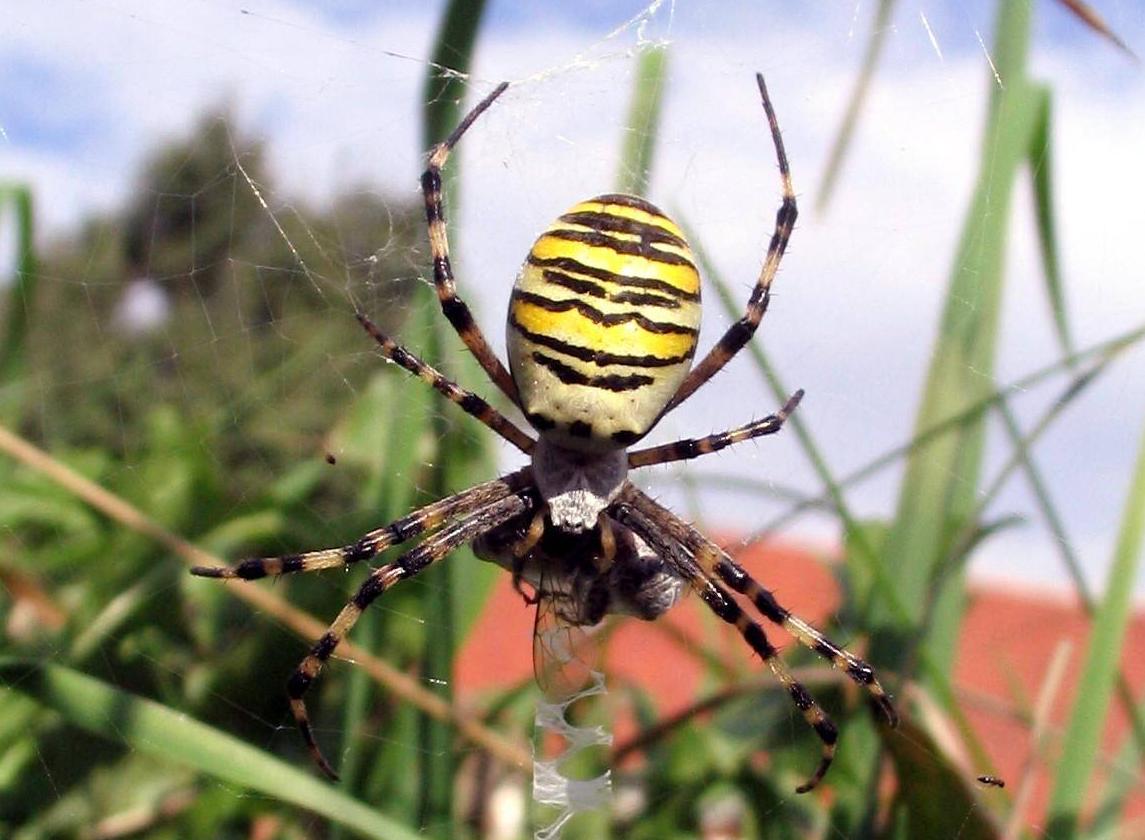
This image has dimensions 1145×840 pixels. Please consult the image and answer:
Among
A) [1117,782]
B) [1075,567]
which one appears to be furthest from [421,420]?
[1117,782]

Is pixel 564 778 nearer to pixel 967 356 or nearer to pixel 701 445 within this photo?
pixel 701 445

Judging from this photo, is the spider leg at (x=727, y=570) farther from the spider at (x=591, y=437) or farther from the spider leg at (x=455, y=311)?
the spider leg at (x=455, y=311)

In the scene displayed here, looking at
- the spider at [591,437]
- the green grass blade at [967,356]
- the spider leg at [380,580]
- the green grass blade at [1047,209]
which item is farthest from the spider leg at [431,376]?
the green grass blade at [1047,209]

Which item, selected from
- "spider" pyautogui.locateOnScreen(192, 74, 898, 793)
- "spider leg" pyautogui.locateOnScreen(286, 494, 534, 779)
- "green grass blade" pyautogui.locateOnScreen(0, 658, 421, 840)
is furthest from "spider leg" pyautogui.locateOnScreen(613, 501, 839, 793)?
"green grass blade" pyautogui.locateOnScreen(0, 658, 421, 840)

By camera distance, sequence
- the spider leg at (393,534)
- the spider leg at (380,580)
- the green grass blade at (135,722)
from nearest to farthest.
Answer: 1. the green grass blade at (135,722)
2. the spider leg at (380,580)
3. the spider leg at (393,534)

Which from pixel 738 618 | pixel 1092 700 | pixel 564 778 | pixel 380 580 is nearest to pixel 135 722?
pixel 380 580

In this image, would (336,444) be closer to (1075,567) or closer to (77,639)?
(77,639)
